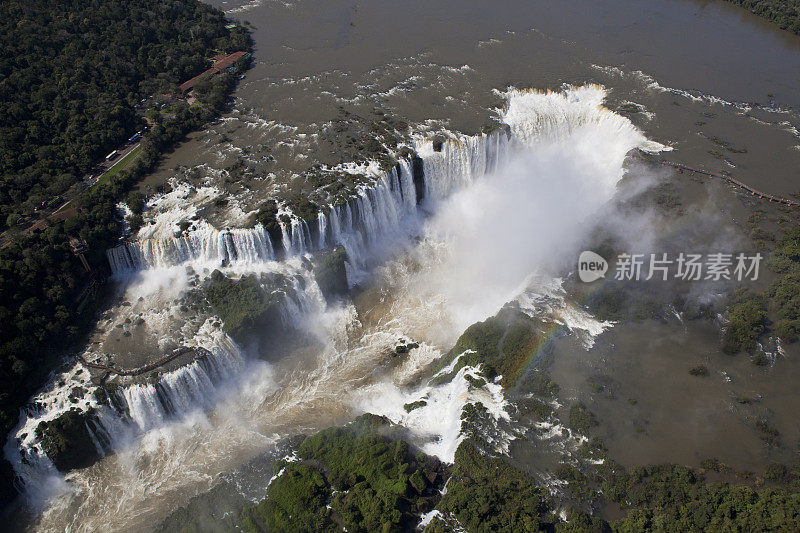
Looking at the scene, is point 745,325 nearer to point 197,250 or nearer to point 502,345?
point 502,345

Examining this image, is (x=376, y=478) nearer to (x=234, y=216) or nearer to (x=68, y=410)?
(x=68, y=410)

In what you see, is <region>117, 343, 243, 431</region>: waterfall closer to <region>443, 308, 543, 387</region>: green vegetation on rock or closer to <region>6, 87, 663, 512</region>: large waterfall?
<region>6, 87, 663, 512</region>: large waterfall

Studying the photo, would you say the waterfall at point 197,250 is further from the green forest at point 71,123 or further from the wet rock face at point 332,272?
the wet rock face at point 332,272

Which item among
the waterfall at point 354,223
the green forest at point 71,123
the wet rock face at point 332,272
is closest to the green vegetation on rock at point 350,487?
the wet rock face at point 332,272

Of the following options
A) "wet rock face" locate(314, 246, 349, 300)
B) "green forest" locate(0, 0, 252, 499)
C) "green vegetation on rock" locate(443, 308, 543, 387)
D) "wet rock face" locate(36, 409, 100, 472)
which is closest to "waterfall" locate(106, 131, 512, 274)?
"wet rock face" locate(314, 246, 349, 300)

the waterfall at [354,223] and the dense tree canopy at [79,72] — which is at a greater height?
the dense tree canopy at [79,72]

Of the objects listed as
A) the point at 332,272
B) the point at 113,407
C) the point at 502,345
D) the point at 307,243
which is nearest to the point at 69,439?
the point at 113,407
